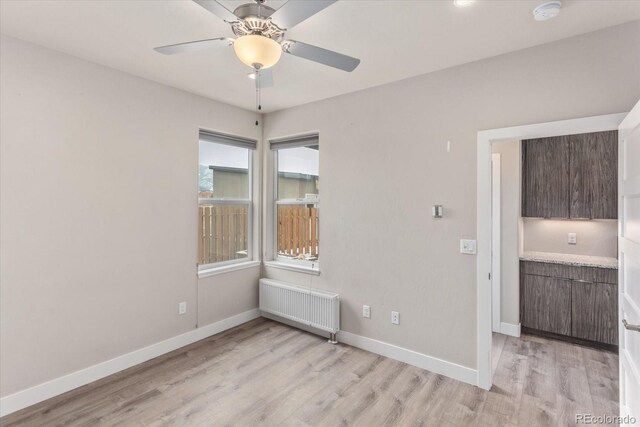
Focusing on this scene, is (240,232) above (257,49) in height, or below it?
below

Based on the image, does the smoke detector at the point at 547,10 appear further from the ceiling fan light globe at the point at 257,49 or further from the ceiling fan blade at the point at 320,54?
the ceiling fan light globe at the point at 257,49

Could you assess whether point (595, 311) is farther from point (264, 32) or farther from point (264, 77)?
point (264, 32)

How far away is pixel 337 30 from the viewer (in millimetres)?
2154

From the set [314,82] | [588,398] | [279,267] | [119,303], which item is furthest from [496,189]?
[119,303]

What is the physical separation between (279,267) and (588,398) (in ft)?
10.3

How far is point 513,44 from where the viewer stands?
7.70ft

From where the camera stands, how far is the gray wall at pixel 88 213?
231 centimetres

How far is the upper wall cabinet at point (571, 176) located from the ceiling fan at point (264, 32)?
3.09 meters

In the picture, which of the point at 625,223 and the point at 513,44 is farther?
the point at 513,44

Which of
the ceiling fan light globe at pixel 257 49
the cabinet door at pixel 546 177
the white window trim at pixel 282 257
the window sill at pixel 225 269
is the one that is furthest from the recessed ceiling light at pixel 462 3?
the window sill at pixel 225 269

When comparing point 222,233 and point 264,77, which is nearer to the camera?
point 264,77

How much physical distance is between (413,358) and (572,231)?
8.37ft

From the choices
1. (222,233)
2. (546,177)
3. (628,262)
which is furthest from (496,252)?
(222,233)

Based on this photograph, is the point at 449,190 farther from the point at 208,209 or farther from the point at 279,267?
the point at 208,209
